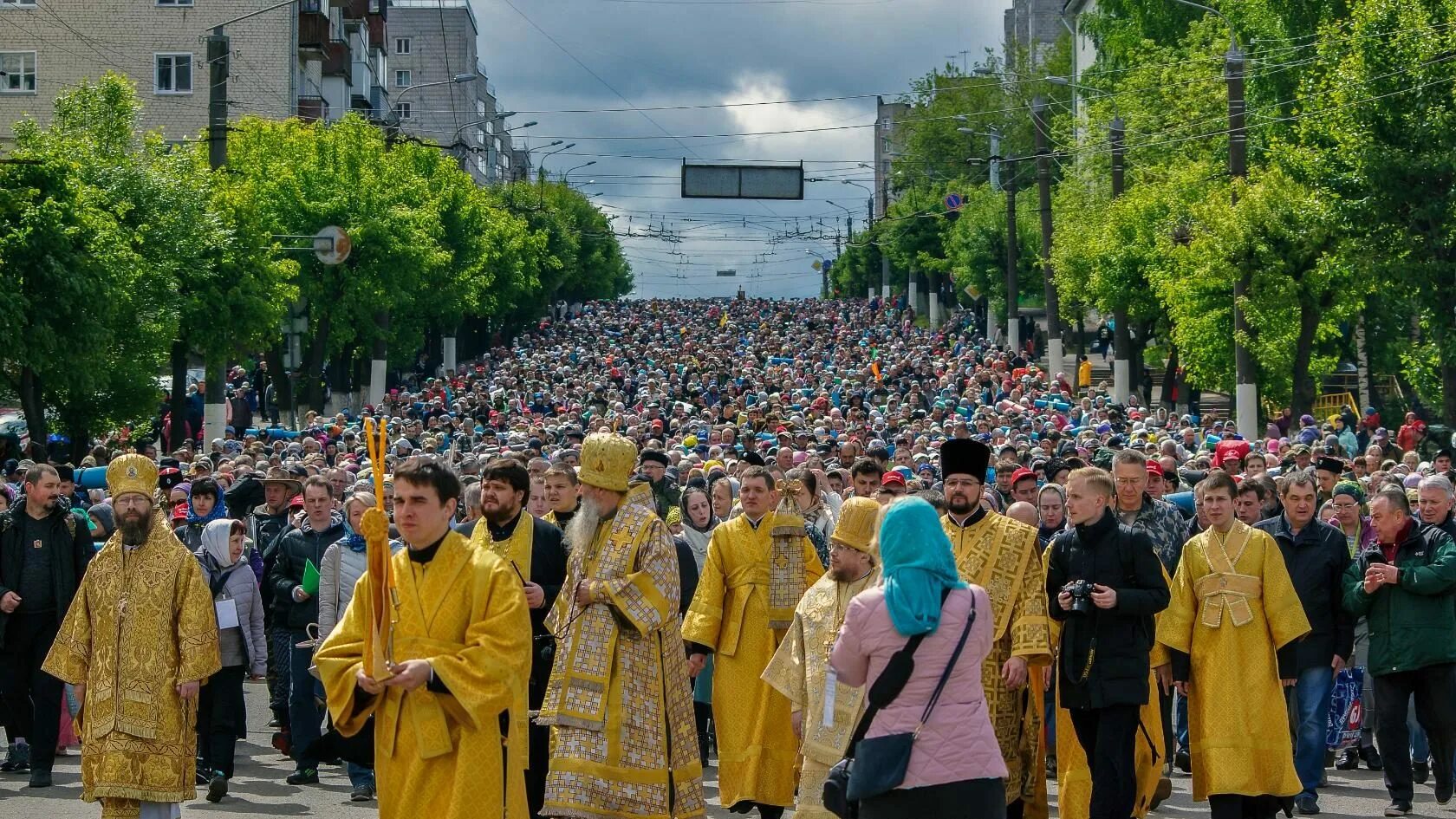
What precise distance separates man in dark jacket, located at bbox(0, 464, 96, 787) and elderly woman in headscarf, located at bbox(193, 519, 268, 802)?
74cm

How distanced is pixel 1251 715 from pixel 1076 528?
1334mm

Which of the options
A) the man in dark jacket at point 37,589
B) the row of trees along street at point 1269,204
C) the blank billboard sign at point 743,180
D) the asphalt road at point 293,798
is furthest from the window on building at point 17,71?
the man in dark jacket at point 37,589

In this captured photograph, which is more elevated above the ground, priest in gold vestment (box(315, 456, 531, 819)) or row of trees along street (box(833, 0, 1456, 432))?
row of trees along street (box(833, 0, 1456, 432))

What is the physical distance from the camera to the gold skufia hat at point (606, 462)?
941 cm

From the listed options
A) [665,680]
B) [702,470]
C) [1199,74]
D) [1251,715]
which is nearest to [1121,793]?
[1251,715]

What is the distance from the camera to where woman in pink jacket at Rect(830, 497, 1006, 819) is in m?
6.45

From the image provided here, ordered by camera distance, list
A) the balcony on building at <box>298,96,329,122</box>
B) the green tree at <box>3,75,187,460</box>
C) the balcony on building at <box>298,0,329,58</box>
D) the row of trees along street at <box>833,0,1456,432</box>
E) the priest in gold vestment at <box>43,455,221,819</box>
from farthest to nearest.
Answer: the balcony on building at <box>298,96,329,122</box> < the balcony on building at <box>298,0,329,58</box> < the row of trees along street at <box>833,0,1456,432</box> < the green tree at <box>3,75,187,460</box> < the priest in gold vestment at <box>43,455,221,819</box>

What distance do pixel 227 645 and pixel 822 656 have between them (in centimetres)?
453

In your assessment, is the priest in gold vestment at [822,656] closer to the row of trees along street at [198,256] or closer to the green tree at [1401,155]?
the row of trees along street at [198,256]

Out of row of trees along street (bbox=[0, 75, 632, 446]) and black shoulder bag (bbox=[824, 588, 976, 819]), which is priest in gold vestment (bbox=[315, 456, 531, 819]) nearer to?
black shoulder bag (bbox=[824, 588, 976, 819])

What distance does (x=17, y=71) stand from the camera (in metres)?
63.0

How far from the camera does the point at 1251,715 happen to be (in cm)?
998

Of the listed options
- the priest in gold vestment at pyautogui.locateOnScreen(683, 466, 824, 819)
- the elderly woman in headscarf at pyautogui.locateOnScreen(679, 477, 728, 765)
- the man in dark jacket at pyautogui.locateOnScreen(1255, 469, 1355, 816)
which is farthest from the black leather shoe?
the priest in gold vestment at pyautogui.locateOnScreen(683, 466, 824, 819)

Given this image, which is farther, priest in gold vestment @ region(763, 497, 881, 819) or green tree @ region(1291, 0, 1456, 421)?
green tree @ region(1291, 0, 1456, 421)
